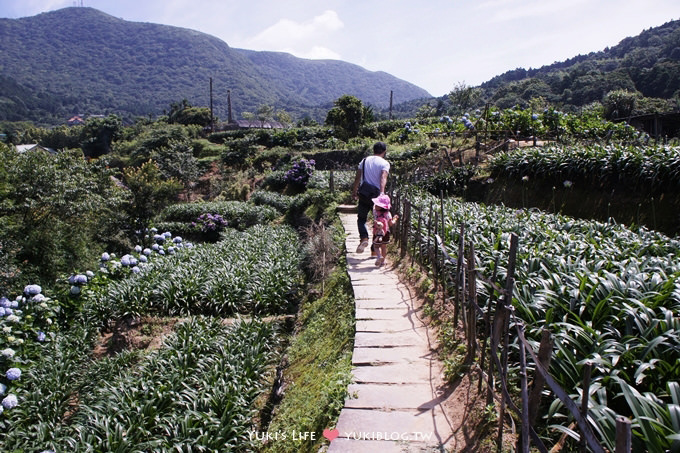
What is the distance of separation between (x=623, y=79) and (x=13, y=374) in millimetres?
62821

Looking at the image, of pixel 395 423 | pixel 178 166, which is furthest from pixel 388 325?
pixel 178 166

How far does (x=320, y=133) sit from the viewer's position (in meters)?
32.8

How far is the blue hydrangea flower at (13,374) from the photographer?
5402mm

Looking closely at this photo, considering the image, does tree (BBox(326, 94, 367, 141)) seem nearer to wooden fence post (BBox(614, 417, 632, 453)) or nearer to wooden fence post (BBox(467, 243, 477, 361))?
wooden fence post (BBox(467, 243, 477, 361))

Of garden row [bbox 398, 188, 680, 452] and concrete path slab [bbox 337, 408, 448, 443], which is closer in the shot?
garden row [bbox 398, 188, 680, 452]

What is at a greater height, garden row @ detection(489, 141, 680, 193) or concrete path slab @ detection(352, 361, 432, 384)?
garden row @ detection(489, 141, 680, 193)

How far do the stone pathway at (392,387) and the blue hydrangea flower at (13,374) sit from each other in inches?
182

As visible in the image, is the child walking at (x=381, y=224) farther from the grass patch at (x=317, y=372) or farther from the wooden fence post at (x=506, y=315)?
the wooden fence post at (x=506, y=315)

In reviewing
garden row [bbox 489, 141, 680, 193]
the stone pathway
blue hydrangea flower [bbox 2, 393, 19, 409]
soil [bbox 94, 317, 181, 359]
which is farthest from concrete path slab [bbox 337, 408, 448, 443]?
garden row [bbox 489, 141, 680, 193]

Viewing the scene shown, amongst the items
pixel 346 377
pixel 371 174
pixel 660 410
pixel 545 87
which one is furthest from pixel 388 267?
pixel 545 87

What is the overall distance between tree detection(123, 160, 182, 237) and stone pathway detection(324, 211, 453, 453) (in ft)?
45.0

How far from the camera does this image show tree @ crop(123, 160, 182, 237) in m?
16.0

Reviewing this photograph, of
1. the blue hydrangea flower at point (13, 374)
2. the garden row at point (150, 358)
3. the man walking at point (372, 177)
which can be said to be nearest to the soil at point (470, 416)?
the garden row at point (150, 358)

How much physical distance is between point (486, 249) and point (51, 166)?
11.0 metres
